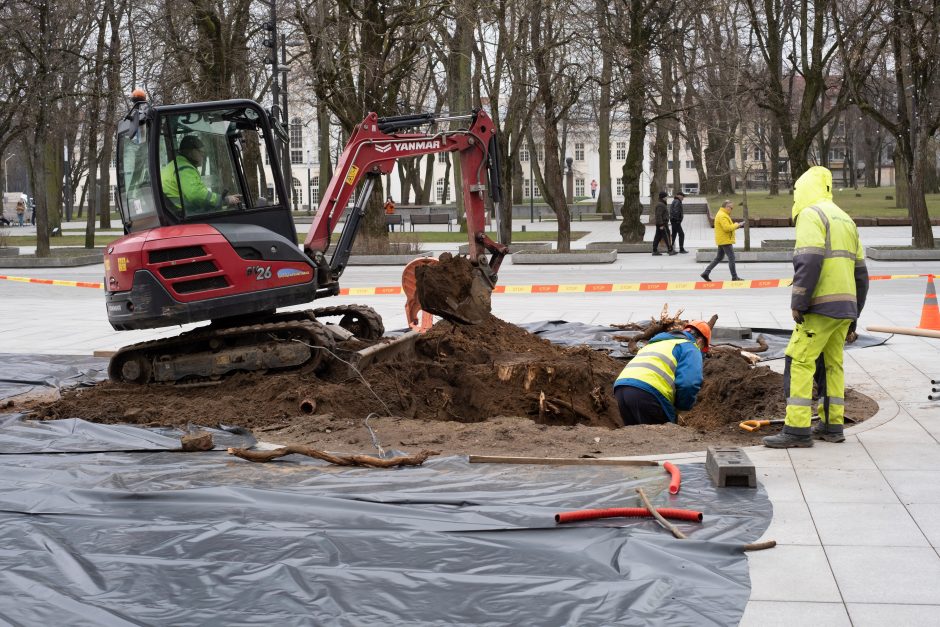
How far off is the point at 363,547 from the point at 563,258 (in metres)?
23.1

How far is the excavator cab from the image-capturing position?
10.6m

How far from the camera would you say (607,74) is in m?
32.1

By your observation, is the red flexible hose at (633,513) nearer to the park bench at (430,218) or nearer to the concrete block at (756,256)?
the concrete block at (756,256)

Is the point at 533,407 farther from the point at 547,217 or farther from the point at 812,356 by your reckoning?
the point at 547,217

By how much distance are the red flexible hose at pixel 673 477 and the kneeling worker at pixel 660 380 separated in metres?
1.78

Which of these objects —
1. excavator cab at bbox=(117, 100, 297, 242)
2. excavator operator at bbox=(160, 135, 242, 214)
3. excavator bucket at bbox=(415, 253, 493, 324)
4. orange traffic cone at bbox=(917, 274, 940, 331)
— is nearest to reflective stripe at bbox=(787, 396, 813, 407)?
excavator bucket at bbox=(415, 253, 493, 324)

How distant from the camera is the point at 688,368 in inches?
359

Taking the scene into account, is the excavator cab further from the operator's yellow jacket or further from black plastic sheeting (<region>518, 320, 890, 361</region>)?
the operator's yellow jacket

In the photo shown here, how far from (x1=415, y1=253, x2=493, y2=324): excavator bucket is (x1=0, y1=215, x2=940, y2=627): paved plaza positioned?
398 centimetres

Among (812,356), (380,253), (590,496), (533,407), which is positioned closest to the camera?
(590,496)

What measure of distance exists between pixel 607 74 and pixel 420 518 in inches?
1087

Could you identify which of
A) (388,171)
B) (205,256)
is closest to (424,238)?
(388,171)

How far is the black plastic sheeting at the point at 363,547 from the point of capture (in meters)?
4.93

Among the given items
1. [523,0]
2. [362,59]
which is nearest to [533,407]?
[362,59]
